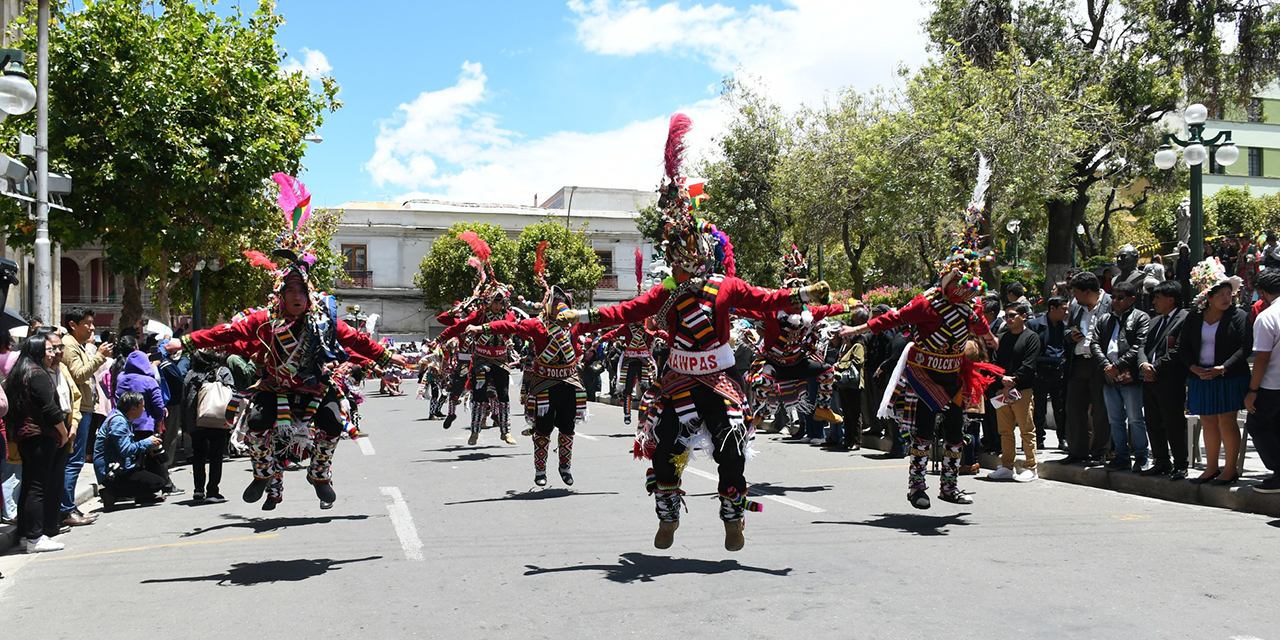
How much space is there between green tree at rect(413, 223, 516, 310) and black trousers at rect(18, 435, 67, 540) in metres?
49.3

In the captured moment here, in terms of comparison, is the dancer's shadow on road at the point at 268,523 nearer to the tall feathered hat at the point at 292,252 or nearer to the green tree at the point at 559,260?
the tall feathered hat at the point at 292,252

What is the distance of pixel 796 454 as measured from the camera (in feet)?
45.3

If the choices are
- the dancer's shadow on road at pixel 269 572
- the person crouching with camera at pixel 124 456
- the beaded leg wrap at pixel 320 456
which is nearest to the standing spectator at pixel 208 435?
the person crouching with camera at pixel 124 456

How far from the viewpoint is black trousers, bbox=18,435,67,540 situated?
8.07m

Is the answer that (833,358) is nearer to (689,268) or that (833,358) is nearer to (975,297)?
(975,297)

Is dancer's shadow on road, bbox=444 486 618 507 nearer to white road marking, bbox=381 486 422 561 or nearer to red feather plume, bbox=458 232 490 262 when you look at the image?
white road marking, bbox=381 486 422 561

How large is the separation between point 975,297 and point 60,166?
1681 centimetres

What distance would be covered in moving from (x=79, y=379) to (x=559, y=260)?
4913cm

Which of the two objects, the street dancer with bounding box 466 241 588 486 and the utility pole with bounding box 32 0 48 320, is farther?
the utility pole with bounding box 32 0 48 320

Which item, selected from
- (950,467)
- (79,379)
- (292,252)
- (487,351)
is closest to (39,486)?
(79,379)

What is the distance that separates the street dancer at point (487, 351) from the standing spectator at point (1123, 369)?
23.5 feet

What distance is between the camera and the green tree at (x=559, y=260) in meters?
58.2

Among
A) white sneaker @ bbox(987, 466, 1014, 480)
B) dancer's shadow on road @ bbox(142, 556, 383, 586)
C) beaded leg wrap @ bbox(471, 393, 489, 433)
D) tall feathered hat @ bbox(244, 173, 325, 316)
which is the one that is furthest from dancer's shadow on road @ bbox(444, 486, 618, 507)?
beaded leg wrap @ bbox(471, 393, 489, 433)

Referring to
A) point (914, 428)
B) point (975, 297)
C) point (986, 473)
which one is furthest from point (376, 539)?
point (986, 473)
